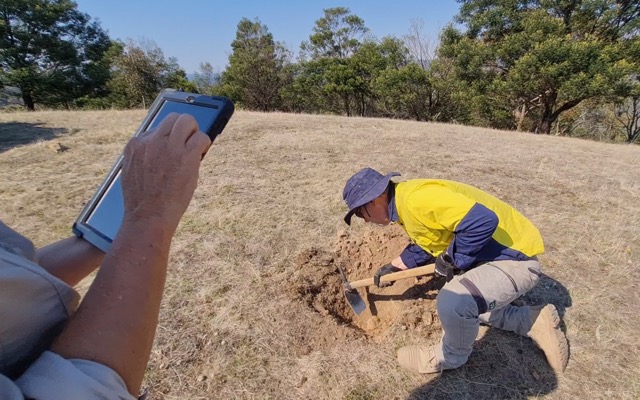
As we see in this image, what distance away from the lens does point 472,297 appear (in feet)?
6.40

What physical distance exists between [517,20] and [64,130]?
1696 cm

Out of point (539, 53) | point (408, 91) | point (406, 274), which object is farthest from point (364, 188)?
point (408, 91)

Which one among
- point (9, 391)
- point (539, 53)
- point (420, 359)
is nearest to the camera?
point (9, 391)

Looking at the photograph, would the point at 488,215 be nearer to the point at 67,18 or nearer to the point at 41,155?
the point at 41,155

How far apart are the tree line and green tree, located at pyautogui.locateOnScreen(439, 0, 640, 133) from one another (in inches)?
1.8

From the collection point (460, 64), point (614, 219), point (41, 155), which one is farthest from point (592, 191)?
point (460, 64)

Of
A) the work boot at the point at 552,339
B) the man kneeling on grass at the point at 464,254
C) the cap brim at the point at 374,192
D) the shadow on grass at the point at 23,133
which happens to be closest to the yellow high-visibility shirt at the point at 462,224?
the man kneeling on grass at the point at 464,254

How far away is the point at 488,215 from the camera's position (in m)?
1.89

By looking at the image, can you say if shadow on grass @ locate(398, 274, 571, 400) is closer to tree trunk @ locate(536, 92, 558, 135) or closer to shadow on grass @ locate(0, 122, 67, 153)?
shadow on grass @ locate(0, 122, 67, 153)

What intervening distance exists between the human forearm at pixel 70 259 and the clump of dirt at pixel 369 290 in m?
1.76

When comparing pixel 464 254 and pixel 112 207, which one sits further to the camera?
pixel 464 254

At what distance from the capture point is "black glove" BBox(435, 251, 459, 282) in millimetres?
2112

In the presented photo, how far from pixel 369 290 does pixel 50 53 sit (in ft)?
77.2

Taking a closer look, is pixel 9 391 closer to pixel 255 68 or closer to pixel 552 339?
pixel 552 339
